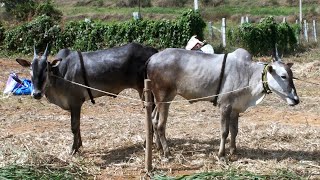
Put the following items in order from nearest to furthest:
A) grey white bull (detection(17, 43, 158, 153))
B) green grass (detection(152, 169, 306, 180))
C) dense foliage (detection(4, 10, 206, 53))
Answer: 1. green grass (detection(152, 169, 306, 180))
2. grey white bull (detection(17, 43, 158, 153))
3. dense foliage (detection(4, 10, 206, 53))

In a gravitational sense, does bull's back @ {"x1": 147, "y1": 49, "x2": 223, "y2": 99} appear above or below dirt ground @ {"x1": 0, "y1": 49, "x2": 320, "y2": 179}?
above

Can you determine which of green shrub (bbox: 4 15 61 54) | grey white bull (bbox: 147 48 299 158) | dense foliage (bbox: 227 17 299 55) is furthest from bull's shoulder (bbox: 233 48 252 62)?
green shrub (bbox: 4 15 61 54)

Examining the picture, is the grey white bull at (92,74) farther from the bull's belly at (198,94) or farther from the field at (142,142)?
the bull's belly at (198,94)

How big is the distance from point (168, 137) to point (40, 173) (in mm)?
3015

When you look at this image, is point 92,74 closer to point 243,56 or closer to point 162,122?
point 162,122

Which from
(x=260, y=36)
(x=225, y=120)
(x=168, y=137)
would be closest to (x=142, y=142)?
(x=168, y=137)

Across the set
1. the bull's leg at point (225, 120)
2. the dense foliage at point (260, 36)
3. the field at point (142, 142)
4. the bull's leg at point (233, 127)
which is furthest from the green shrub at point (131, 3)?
the bull's leg at point (225, 120)

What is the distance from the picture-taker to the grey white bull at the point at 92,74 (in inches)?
318

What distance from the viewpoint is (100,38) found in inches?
923

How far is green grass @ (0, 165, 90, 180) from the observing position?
642cm

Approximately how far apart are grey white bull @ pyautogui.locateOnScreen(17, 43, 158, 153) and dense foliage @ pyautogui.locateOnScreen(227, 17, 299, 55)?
1597 centimetres

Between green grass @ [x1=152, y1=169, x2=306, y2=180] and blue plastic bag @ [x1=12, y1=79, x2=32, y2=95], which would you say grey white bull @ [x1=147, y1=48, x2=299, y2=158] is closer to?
green grass @ [x1=152, y1=169, x2=306, y2=180]

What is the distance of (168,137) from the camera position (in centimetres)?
920

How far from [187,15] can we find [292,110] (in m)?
11.8
